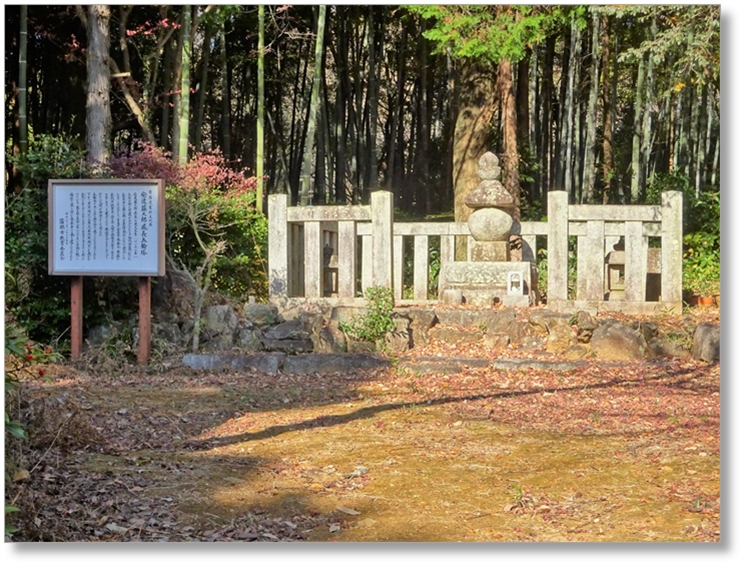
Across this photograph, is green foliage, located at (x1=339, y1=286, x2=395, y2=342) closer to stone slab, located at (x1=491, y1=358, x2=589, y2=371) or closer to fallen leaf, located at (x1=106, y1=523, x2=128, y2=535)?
stone slab, located at (x1=491, y1=358, x2=589, y2=371)

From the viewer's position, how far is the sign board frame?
7.28 metres

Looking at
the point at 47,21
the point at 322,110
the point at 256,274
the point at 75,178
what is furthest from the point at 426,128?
the point at 75,178

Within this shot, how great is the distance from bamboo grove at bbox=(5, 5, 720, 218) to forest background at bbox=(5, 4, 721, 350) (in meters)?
0.05

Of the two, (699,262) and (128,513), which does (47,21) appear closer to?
(699,262)

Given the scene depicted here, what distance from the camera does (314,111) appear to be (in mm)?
12211

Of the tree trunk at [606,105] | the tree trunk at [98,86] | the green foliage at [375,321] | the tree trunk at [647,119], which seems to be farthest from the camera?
the tree trunk at [647,119]

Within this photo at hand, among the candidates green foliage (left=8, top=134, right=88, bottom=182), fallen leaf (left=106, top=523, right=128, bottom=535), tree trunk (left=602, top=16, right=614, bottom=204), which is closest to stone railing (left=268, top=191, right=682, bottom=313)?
green foliage (left=8, top=134, right=88, bottom=182)

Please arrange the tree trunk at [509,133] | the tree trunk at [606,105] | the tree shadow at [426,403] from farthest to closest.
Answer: the tree trunk at [606,105], the tree trunk at [509,133], the tree shadow at [426,403]

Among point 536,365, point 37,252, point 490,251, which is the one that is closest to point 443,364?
point 536,365

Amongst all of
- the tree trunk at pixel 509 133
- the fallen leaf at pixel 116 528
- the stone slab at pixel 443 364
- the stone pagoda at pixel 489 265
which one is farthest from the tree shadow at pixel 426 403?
the tree trunk at pixel 509 133

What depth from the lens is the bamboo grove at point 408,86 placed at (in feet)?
33.0

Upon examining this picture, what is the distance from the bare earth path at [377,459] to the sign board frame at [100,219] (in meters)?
0.90

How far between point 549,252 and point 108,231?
4.45 m

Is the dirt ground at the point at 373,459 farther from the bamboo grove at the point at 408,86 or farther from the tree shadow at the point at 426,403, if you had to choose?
the bamboo grove at the point at 408,86
